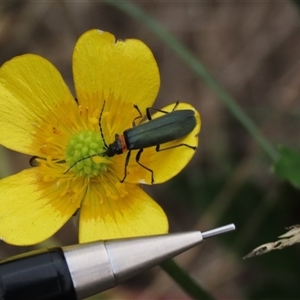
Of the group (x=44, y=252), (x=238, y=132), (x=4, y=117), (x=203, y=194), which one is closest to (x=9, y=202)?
(x=4, y=117)

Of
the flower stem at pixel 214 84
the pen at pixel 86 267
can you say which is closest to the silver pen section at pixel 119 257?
the pen at pixel 86 267

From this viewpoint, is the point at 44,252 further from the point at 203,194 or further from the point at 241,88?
the point at 241,88

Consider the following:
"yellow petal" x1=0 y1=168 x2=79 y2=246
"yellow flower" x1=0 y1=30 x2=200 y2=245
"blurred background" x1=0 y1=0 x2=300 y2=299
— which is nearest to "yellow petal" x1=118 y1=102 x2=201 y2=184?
"yellow flower" x1=0 y1=30 x2=200 y2=245

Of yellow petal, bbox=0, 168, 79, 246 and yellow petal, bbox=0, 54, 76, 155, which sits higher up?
yellow petal, bbox=0, 54, 76, 155

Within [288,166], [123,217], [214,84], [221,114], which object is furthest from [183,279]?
[221,114]

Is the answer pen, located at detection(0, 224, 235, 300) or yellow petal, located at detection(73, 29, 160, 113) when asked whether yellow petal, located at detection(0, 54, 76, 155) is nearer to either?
yellow petal, located at detection(73, 29, 160, 113)
